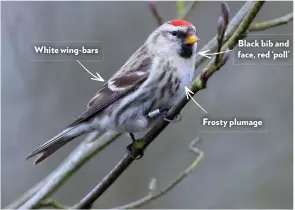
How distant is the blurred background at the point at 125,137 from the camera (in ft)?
6.07

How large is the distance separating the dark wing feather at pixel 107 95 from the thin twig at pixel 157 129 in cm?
20

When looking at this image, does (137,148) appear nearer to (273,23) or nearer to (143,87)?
(143,87)

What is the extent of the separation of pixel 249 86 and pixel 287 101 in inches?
8.9

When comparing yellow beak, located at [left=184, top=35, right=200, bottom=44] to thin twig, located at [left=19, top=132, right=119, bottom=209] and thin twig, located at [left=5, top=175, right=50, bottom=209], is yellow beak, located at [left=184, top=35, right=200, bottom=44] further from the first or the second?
thin twig, located at [left=5, top=175, right=50, bottom=209]

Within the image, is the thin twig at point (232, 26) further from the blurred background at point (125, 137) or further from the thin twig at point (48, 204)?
the thin twig at point (48, 204)

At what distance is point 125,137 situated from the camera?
1.94m

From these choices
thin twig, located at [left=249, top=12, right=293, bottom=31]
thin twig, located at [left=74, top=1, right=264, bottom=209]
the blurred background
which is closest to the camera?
thin twig, located at [left=74, top=1, right=264, bottom=209]

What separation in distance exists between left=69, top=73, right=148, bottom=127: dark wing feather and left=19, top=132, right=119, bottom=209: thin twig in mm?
71

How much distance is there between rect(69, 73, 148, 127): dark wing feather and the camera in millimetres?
1521

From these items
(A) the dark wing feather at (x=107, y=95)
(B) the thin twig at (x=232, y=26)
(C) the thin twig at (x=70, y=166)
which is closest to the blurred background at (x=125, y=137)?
(A) the dark wing feather at (x=107, y=95)

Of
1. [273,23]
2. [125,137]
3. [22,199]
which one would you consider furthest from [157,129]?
[125,137]

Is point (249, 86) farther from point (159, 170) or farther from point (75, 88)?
point (75, 88)

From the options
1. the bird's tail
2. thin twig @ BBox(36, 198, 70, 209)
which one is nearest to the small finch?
the bird's tail

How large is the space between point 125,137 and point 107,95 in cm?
39
